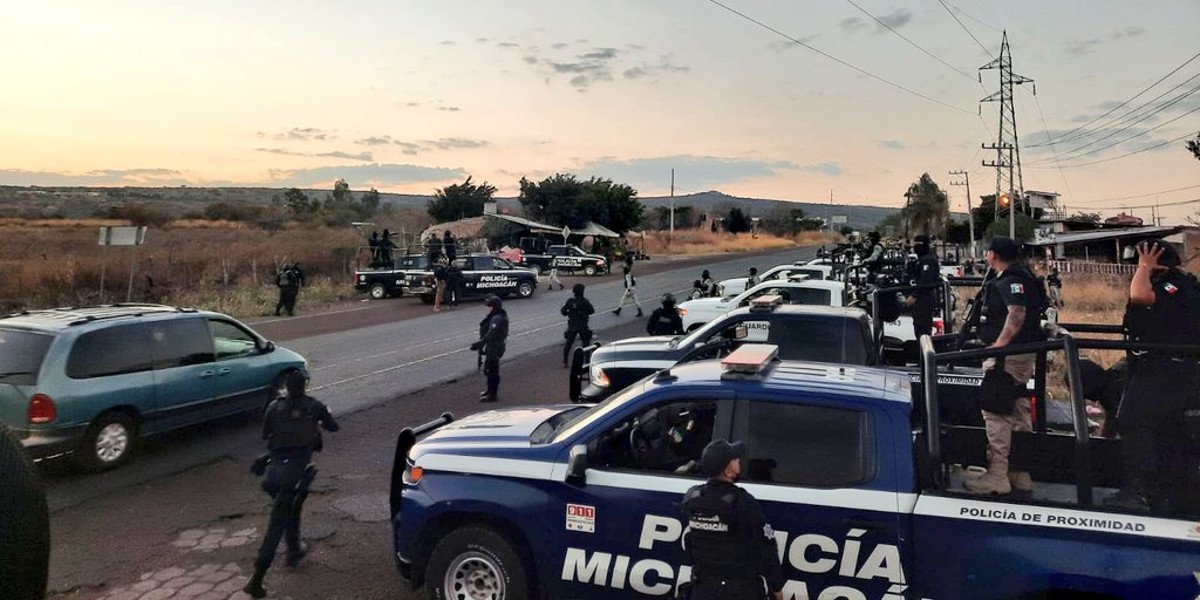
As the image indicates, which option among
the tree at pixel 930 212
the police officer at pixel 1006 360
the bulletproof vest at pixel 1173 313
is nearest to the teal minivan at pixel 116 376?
the police officer at pixel 1006 360

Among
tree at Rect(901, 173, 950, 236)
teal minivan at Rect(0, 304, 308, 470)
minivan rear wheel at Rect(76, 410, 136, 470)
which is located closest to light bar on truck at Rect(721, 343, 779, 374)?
teal minivan at Rect(0, 304, 308, 470)

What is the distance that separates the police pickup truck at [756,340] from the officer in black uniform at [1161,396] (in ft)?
10.8

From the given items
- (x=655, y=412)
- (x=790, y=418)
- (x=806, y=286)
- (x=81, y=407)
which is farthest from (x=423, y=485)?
(x=806, y=286)

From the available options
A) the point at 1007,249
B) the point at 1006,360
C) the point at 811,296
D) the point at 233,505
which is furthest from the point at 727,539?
the point at 811,296

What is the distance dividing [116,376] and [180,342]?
91cm

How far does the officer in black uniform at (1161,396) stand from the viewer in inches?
161

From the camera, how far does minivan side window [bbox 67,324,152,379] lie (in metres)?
7.73

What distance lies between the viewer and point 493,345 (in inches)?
444

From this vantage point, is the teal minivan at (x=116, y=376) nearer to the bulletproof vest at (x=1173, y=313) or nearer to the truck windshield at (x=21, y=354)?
the truck windshield at (x=21, y=354)

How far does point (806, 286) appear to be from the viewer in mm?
13430

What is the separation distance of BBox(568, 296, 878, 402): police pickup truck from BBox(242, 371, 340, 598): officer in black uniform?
12.6ft

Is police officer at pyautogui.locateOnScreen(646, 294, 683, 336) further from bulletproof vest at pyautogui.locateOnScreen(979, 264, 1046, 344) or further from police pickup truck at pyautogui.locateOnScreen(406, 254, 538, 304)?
police pickup truck at pyautogui.locateOnScreen(406, 254, 538, 304)

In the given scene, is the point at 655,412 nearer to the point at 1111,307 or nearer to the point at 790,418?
the point at 790,418

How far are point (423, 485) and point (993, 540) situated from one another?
3069 millimetres
